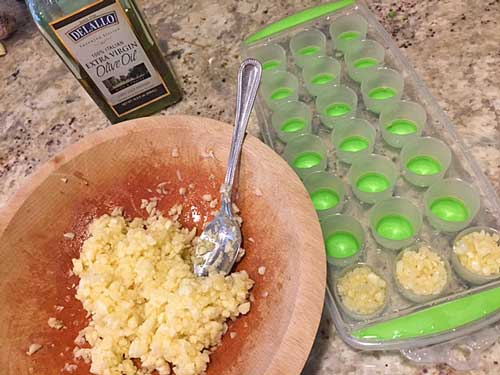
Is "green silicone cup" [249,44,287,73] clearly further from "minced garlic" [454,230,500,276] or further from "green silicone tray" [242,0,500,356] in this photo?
"minced garlic" [454,230,500,276]

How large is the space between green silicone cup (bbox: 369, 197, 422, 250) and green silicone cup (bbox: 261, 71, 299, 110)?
320 millimetres

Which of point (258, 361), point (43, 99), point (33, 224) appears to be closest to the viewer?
point (258, 361)

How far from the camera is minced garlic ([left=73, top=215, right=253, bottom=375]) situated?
2.29ft

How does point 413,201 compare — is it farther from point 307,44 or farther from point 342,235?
point 307,44

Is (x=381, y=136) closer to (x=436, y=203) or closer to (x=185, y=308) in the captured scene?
(x=436, y=203)

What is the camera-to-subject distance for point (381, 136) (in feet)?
3.22

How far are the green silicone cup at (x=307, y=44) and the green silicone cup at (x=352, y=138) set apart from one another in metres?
0.20

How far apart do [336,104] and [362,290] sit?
433mm

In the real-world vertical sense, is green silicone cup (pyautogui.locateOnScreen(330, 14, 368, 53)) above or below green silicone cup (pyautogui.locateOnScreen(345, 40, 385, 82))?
above

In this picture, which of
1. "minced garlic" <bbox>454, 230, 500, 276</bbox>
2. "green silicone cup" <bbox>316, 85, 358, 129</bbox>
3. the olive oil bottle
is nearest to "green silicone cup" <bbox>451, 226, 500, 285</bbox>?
"minced garlic" <bbox>454, 230, 500, 276</bbox>

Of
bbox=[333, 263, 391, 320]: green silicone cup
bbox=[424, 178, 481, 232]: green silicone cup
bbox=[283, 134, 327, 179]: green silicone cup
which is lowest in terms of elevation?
bbox=[424, 178, 481, 232]: green silicone cup

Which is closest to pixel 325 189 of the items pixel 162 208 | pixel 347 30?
pixel 162 208

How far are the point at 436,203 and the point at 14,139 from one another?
3.26 feet

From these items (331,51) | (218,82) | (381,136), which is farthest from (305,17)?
(381,136)
